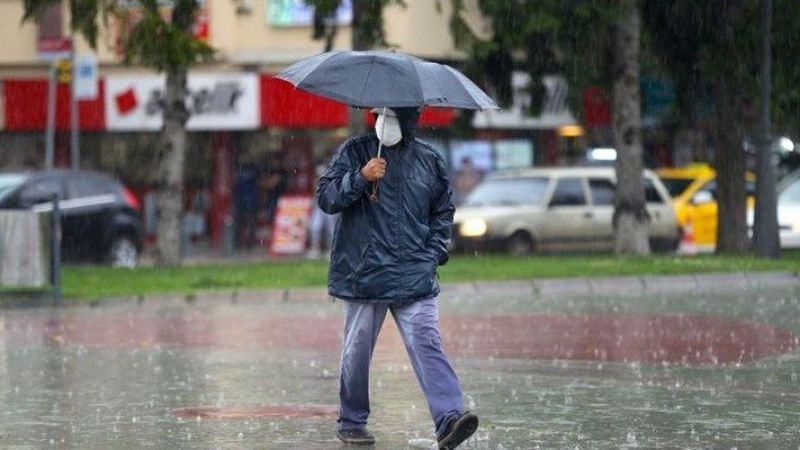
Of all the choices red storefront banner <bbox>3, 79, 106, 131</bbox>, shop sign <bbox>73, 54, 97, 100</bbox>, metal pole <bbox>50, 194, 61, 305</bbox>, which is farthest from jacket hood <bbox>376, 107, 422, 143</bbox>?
red storefront banner <bbox>3, 79, 106, 131</bbox>

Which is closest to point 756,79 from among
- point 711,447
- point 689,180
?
point 689,180

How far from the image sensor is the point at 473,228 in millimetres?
30422

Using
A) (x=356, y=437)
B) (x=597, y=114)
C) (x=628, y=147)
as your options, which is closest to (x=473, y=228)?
(x=628, y=147)

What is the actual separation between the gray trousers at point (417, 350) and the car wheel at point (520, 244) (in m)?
21.5

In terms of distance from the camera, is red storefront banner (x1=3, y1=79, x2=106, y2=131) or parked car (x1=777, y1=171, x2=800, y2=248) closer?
parked car (x1=777, y1=171, x2=800, y2=248)

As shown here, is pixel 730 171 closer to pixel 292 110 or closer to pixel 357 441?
pixel 292 110

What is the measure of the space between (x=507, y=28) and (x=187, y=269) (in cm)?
580

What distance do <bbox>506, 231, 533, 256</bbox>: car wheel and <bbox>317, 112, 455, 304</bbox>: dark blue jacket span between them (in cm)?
2158

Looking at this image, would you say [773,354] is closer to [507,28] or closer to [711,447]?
[711,447]

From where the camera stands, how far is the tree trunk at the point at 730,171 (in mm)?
27969

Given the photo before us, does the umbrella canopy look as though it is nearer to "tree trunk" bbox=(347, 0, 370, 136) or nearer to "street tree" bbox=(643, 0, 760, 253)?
"tree trunk" bbox=(347, 0, 370, 136)

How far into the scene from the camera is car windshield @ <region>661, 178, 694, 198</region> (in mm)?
34062

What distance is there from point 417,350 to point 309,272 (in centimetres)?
1430

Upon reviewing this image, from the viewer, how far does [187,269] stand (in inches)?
987
